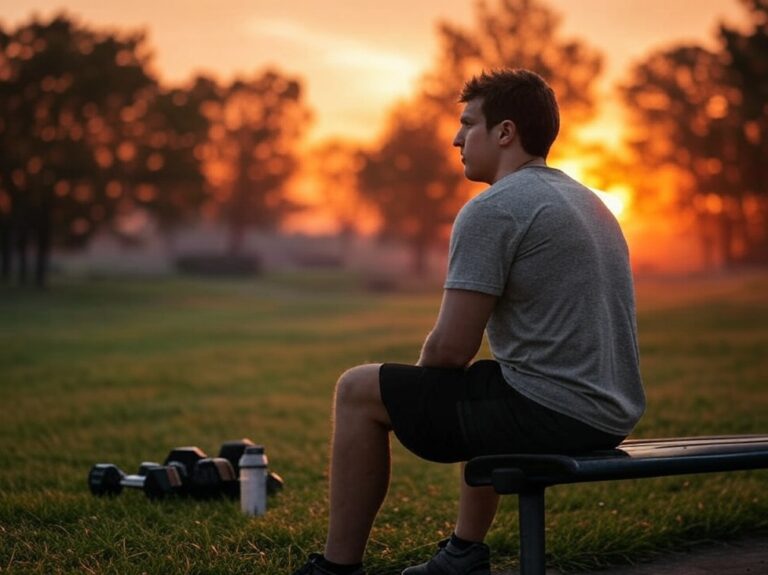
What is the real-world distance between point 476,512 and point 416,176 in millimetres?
63988

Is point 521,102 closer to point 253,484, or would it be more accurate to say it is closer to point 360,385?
point 360,385

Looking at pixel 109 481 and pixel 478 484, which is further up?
pixel 478 484

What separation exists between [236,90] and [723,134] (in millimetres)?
38827

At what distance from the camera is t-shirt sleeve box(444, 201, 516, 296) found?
3.17m

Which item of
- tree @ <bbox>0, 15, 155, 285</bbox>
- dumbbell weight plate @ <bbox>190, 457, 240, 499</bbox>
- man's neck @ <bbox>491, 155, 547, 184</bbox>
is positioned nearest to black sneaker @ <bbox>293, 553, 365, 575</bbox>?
man's neck @ <bbox>491, 155, 547, 184</bbox>

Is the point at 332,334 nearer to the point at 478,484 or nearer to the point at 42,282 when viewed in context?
the point at 478,484

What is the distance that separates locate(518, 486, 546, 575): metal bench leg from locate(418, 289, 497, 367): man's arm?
48cm

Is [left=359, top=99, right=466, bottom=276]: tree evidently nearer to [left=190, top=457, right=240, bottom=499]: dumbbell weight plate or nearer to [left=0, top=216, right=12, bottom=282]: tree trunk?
[left=0, top=216, right=12, bottom=282]: tree trunk

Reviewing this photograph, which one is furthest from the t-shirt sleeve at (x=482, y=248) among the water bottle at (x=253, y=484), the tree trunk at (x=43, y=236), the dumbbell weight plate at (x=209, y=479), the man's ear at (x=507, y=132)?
the tree trunk at (x=43, y=236)

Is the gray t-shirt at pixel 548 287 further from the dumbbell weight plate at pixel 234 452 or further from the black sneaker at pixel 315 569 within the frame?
the dumbbell weight plate at pixel 234 452

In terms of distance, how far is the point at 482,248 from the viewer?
317 centimetres

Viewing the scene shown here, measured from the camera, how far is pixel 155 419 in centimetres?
975

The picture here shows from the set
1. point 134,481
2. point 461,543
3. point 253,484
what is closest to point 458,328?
point 461,543

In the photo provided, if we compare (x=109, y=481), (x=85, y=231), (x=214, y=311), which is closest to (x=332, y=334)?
(x=214, y=311)
